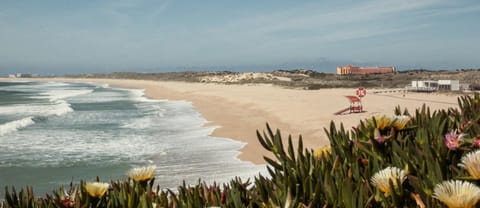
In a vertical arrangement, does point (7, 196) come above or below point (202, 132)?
above

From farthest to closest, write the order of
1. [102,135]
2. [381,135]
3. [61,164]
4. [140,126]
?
[140,126]
[102,135]
[61,164]
[381,135]

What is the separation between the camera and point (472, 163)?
3.88ft

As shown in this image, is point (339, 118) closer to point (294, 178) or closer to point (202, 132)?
point (202, 132)

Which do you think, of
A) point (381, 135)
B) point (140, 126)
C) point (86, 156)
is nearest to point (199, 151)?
point (86, 156)

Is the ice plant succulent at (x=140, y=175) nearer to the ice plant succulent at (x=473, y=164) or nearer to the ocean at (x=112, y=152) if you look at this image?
the ice plant succulent at (x=473, y=164)

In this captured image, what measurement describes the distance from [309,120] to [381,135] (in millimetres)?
13273

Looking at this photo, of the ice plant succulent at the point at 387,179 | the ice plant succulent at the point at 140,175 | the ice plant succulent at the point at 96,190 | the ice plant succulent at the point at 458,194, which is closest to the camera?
the ice plant succulent at the point at 458,194

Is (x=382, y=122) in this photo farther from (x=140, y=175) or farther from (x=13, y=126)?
(x=13, y=126)

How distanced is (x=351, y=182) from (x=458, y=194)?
394 mm

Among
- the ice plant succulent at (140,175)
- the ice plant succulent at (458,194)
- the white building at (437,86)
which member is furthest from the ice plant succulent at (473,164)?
the white building at (437,86)

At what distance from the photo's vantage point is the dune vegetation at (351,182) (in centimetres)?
121

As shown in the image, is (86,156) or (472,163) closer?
(472,163)

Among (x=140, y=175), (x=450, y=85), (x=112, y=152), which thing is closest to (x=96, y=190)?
(x=140, y=175)

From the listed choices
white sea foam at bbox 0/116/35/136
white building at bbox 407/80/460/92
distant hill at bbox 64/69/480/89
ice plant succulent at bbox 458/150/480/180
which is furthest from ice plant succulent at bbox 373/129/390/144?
distant hill at bbox 64/69/480/89
